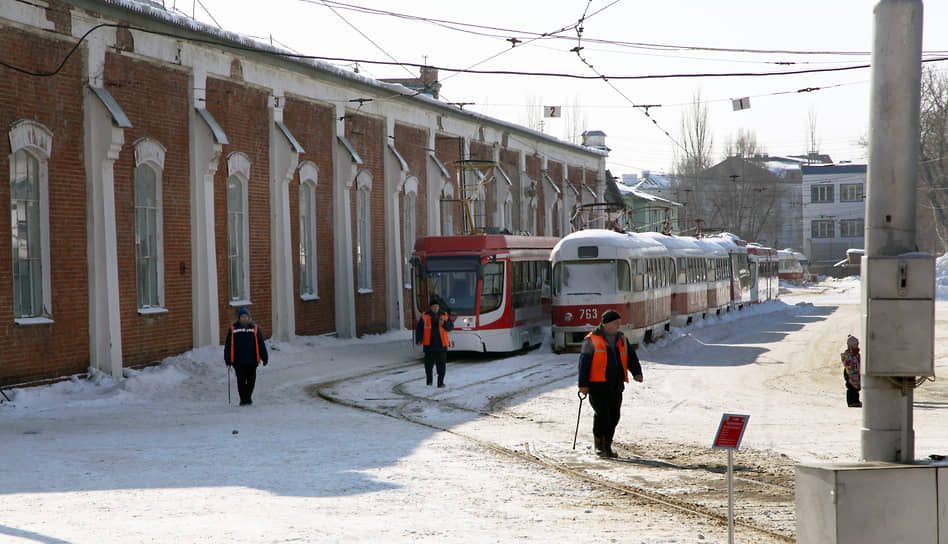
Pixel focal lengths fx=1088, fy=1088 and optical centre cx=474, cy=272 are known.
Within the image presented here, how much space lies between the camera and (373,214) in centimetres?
3253

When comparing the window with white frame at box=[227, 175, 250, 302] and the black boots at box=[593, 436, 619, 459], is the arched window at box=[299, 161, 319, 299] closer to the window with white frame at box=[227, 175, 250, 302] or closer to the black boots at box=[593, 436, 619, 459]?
the window with white frame at box=[227, 175, 250, 302]

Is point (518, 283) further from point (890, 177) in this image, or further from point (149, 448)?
point (890, 177)

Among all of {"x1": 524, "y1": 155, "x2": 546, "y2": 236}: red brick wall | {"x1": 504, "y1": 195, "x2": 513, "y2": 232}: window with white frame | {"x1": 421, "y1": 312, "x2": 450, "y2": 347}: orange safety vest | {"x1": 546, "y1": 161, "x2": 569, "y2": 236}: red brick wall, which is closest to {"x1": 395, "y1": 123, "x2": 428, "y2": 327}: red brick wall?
{"x1": 504, "y1": 195, "x2": 513, "y2": 232}: window with white frame

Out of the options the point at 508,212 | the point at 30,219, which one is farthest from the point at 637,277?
the point at 508,212

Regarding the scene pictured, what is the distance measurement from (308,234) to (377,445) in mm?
16375

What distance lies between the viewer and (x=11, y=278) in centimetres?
1783

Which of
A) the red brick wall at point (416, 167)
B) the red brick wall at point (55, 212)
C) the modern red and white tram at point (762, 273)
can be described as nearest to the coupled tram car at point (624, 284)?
the red brick wall at point (416, 167)

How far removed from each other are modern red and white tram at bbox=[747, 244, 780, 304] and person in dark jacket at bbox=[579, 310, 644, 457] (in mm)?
41335

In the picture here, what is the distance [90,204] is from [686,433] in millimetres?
11587

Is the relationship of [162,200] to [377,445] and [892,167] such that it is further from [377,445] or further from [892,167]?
[892,167]

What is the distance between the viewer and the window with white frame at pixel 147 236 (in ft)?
70.4

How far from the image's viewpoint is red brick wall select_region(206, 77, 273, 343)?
24.2 metres

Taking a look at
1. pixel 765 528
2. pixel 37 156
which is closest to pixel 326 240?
pixel 37 156

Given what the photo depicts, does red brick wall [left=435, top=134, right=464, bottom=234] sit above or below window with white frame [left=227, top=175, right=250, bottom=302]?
above
